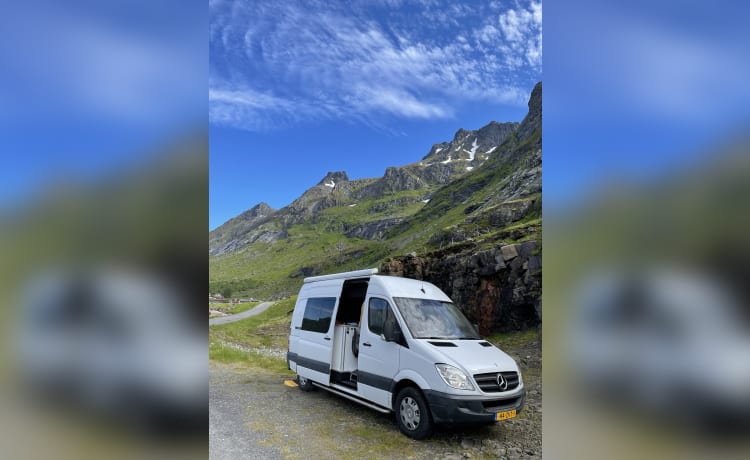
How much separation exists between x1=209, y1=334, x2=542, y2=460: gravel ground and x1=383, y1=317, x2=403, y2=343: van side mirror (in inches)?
65.9

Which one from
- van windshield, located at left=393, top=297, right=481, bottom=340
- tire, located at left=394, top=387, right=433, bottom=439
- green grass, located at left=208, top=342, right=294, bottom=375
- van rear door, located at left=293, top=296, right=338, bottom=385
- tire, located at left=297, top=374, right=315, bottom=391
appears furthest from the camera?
green grass, located at left=208, top=342, right=294, bottom=375

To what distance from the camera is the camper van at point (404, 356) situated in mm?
6652

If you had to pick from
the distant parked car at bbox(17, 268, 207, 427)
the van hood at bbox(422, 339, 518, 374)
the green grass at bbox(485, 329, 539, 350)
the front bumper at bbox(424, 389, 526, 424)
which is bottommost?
the green grass at bbox(485, 329, 539, 350)

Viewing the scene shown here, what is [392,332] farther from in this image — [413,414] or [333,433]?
[333,433]

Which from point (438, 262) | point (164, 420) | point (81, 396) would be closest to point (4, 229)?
point (81, 396)

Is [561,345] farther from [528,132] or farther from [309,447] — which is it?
[528,132]

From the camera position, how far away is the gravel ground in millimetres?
6637

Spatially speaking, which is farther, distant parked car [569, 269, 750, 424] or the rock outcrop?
the rock outcrop

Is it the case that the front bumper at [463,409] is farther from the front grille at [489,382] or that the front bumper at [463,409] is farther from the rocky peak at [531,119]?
the rocky peak at [531,119]

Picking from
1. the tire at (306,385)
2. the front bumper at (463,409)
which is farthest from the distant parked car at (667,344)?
the tire at (306,385)

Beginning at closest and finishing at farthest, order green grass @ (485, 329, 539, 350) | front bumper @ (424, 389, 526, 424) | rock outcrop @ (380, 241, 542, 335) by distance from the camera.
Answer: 1. front bumper @ (424, 389, 526, 424)
2. green grass @ (485, 329, 539, 350)
3. rock outcrop @ (380, 241, 542, 335)

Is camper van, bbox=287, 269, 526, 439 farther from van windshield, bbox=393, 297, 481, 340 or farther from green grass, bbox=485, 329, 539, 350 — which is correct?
green grass, bbox=485, 329, 539, 350

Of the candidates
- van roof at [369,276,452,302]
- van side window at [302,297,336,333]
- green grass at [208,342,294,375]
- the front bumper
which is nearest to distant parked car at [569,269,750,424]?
the front bumper

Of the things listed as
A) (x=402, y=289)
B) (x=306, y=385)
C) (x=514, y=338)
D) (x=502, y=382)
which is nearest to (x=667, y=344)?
(x=502, y=382)
